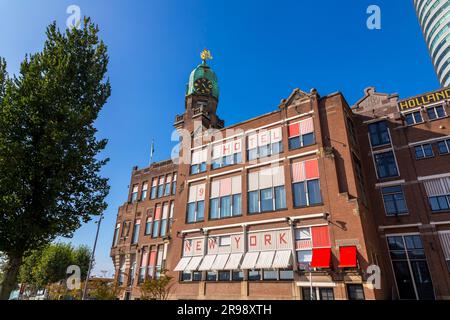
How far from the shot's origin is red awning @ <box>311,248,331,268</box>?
18820mm

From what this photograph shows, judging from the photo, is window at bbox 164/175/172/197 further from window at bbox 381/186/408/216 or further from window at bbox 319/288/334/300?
window at bbox 381/186/408/216

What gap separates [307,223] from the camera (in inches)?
843

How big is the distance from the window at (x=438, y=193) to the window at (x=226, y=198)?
1639 cm

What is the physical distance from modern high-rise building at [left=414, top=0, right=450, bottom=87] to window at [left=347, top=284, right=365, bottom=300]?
68923 millimetres

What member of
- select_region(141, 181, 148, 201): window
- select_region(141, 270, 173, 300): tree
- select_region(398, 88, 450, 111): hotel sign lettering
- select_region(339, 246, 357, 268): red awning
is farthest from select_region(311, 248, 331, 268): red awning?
select_region(141, 181, 148, 201): window

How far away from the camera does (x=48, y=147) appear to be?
40.0 ft

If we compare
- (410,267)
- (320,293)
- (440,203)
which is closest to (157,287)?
(320,293)

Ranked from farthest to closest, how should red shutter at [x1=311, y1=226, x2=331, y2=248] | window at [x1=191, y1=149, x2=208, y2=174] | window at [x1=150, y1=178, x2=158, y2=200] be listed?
1. window at [x1=150, y1=178, x2=158, y2=200]
2. window at [x1=191, y1=149, x2=208, y2=174]
3. red shutter at [x1=311, y1=226, x2=331, y2=248]

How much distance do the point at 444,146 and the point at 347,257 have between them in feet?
47.8

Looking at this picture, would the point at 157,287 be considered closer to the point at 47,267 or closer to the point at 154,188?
the point at 154,188

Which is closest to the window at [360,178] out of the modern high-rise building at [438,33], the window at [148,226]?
the window at [148,226]

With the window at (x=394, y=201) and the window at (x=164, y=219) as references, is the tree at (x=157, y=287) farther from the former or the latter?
the window at (x=394, y=201)
